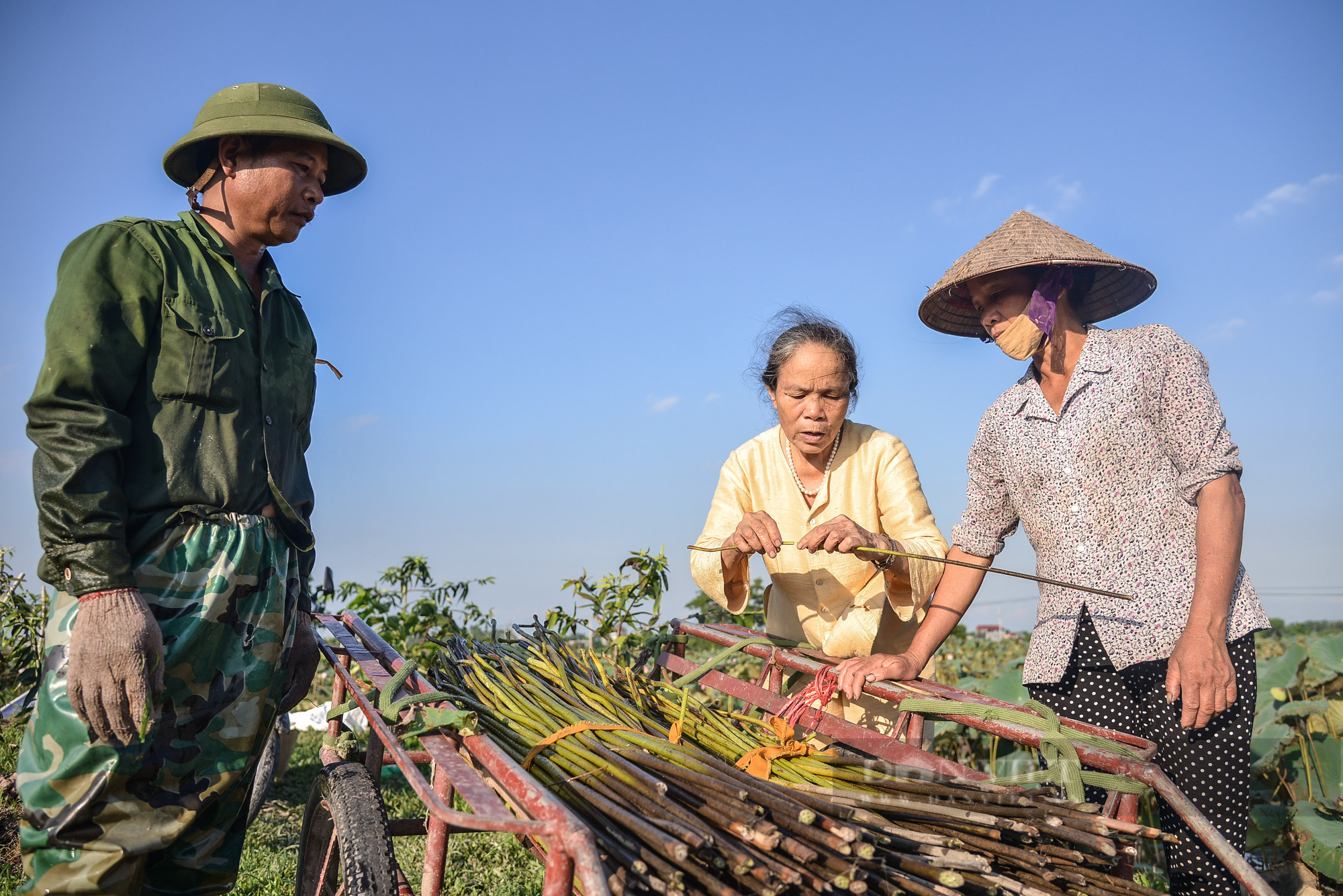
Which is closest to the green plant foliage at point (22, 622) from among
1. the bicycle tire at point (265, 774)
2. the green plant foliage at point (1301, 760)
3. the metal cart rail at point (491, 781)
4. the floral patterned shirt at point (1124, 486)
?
the bicycle tire at point (265, 774)

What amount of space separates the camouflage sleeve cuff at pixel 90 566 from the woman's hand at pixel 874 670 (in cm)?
184

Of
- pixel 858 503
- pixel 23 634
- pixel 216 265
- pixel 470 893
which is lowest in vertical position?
pixel 470 893

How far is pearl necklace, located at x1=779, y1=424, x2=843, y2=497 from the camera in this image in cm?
330

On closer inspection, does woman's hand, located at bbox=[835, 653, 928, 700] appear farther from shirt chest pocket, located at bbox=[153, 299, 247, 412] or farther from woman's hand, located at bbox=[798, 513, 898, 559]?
shirt chest pocket, located at bbox=[153, 299, 247, 412]

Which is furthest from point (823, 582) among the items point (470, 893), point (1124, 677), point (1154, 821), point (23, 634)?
point (23, 634)

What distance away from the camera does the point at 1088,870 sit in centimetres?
148

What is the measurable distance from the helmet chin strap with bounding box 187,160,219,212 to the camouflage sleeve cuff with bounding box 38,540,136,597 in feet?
3.56

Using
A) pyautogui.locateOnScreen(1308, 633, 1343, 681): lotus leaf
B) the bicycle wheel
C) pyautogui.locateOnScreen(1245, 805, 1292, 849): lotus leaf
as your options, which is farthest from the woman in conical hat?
pyautogui.locateOnScreen(1308, 633, 1343, 681): lotus leaf

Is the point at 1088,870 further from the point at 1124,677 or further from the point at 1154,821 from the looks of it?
the point at 1154,821

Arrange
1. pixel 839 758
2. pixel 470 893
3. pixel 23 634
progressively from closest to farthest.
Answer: pixel 839 758 < pixel 470 893 < pixel 23 634

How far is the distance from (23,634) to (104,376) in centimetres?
435

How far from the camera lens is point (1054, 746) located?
1.82 m

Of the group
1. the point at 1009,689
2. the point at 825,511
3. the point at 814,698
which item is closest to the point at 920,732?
the point at 814,698

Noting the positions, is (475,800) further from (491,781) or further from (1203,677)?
(1203,677)
